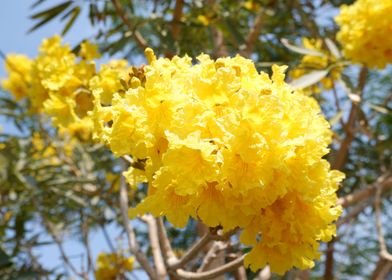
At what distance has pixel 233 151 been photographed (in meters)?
0.82

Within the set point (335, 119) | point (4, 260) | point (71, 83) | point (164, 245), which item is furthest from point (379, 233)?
point (4, 260)

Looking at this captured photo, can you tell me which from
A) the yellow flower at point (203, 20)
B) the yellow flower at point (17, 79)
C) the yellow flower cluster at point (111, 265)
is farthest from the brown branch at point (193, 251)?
the yellow flower at point (17, 79)

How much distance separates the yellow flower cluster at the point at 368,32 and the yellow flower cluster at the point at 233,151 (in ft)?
4.09

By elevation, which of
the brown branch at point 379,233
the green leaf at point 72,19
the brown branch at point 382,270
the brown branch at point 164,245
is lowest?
the brown branch at point 382,270

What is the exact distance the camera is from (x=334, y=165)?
8.04 ft

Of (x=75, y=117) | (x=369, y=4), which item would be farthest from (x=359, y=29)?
(x=75, y=117)

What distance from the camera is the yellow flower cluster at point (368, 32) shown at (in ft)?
6.62

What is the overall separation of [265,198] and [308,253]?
0.60 ft

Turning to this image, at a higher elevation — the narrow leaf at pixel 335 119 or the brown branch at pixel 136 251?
the narrow leaf at pixel 335 119

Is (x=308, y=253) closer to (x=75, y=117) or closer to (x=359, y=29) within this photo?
(x=75, y=117)

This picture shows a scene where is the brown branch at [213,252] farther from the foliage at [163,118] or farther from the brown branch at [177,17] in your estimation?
the brown branch at [177,17]

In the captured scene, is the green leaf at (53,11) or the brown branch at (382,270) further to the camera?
the green leaf at (53,11)

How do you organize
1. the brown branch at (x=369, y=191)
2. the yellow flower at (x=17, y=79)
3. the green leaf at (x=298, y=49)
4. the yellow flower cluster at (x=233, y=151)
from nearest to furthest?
the yellow flower cluster at (x=233, y=151), the green leaf at (x=298, y=49), the brown branch at (x=369, y=191), the yellow flower at (x=17, y=79)

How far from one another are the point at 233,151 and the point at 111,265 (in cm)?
197
